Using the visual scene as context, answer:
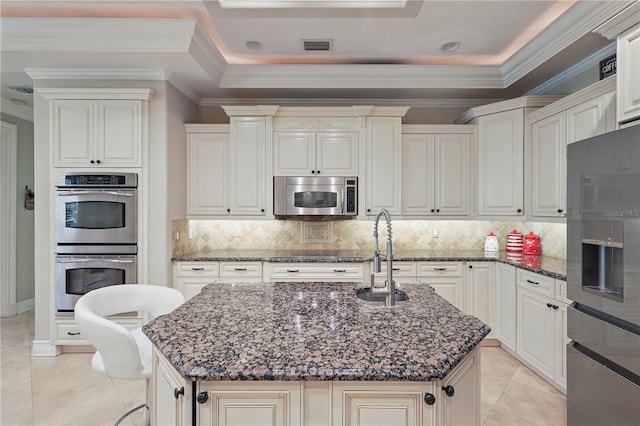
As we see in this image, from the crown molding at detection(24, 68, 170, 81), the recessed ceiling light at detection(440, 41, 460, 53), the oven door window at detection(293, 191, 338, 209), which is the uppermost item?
the recessed ceiling light at detection(440, 41, 460, 53)

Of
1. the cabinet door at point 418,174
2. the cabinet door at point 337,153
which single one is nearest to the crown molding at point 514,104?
the cabinet door at point 418,174

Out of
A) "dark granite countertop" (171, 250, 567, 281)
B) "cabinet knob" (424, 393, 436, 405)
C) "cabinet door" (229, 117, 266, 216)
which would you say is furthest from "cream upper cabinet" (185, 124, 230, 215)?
"cabinet knob" (424, 393, 436, 405)

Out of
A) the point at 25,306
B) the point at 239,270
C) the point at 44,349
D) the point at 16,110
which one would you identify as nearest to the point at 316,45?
the point at 239,270

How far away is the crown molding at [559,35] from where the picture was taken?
238 centimetres

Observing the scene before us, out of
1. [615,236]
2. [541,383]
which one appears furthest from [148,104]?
[541,383]

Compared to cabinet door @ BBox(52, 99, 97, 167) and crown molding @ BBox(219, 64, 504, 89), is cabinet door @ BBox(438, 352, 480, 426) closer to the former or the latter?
crown molding @ BBox(219, 64, 504, 89)

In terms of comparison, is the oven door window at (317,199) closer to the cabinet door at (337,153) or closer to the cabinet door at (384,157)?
the cabinet door at (337,153)

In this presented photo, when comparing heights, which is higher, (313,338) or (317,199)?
(317,199)

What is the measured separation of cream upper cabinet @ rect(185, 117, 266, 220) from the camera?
12.4ft

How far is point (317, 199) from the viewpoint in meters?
3.76

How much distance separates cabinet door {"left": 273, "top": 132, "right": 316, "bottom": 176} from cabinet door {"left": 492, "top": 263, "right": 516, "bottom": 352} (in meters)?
2.22

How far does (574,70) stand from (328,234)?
9.83 feet

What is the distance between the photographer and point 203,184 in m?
3.85

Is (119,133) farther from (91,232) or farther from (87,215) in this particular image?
(91,232)
